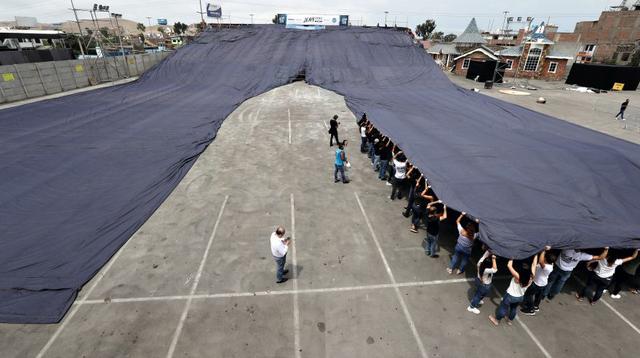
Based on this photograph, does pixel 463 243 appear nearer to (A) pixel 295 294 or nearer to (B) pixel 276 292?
(A) pixel 295 294

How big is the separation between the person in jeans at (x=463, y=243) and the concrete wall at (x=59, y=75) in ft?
121

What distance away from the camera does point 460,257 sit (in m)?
8.32

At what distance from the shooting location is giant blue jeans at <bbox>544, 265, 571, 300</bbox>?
23.7 feet

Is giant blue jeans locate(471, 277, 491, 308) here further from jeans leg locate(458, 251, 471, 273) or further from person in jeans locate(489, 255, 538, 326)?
jeans leg locate(458, 251, 471, 273)

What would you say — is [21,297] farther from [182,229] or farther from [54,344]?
[182,229]

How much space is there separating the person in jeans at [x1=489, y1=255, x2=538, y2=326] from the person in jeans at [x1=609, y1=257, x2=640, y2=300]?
2.83m

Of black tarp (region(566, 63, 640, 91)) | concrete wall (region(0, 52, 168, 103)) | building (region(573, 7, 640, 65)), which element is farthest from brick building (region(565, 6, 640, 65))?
concrete wall (region(0, 52, 168, 103))

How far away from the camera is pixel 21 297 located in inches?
291

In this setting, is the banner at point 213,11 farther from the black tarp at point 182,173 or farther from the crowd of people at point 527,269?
the crowd of people at point 527,269

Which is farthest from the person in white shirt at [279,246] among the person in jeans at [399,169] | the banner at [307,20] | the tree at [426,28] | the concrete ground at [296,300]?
the tree at [426,28]

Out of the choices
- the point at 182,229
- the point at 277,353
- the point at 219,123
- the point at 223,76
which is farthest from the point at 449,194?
the point at 223,76

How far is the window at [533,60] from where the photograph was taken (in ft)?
152

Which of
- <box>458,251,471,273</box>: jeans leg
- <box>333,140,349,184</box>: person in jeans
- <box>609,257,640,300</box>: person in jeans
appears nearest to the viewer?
<box>609,257,640,300</box>: person in jeans

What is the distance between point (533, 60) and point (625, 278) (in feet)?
171
